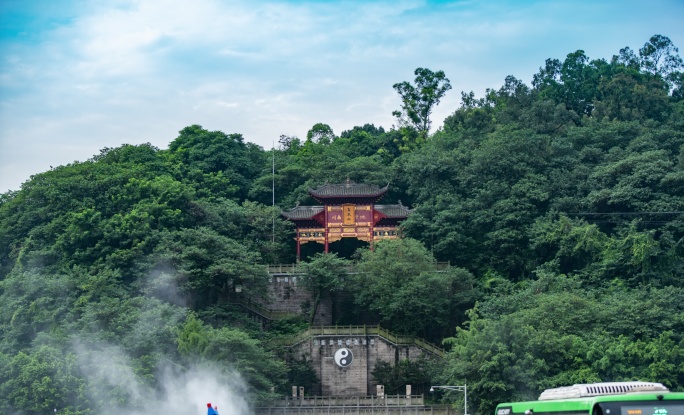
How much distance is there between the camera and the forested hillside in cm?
4262

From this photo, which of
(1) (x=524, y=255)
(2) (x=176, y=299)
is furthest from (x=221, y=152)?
(1) (x=524, y=255)

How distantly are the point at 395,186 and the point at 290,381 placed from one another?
15787 mm

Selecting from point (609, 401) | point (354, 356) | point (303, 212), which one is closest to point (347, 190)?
point (303, 212)

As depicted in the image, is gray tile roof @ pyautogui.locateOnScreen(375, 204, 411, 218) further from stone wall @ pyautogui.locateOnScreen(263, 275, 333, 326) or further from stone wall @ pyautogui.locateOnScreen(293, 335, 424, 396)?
stone wall @ pyautogui.locateOnScreen(293, 335, 424, 396)

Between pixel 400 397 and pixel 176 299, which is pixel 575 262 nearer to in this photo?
pixel 400 397

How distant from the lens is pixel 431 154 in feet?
193

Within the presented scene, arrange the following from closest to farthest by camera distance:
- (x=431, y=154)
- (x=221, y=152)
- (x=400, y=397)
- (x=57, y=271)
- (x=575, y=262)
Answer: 1. (x=400, y=397)
2. (x=57, y=271)
3. (x=575, y=262)
4. (x=431, y=154)
5. (x=221, y=152)

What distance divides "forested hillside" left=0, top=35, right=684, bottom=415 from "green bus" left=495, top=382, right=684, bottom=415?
2141cm

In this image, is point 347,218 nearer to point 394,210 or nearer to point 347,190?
point 347,190

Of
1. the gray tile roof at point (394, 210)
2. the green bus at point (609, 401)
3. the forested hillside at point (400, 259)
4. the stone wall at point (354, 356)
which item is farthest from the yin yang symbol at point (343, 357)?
the green bus at point (609, 401)

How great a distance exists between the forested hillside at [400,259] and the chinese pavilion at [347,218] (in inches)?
52.9

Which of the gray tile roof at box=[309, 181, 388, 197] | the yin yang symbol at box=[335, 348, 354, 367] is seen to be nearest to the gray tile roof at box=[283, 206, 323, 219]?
the gray tile roof at box=[309, 181, 388, 197]

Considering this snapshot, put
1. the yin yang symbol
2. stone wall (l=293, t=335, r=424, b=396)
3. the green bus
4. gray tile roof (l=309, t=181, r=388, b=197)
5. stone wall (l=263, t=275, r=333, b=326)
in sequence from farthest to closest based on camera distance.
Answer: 1. gray tile roof (l=309, t=181, r=388, b=197)
2. stone wall (l=263, t=275, r=333, b=326)
3. the yin yang symbol
4. stone wall (l=293, t=335, r=424, b=396)
5. the green bus

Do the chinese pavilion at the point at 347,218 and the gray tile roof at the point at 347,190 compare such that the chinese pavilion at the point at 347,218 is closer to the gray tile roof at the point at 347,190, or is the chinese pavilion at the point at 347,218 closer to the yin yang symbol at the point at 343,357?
the gray tile roof at the point at 347,190
